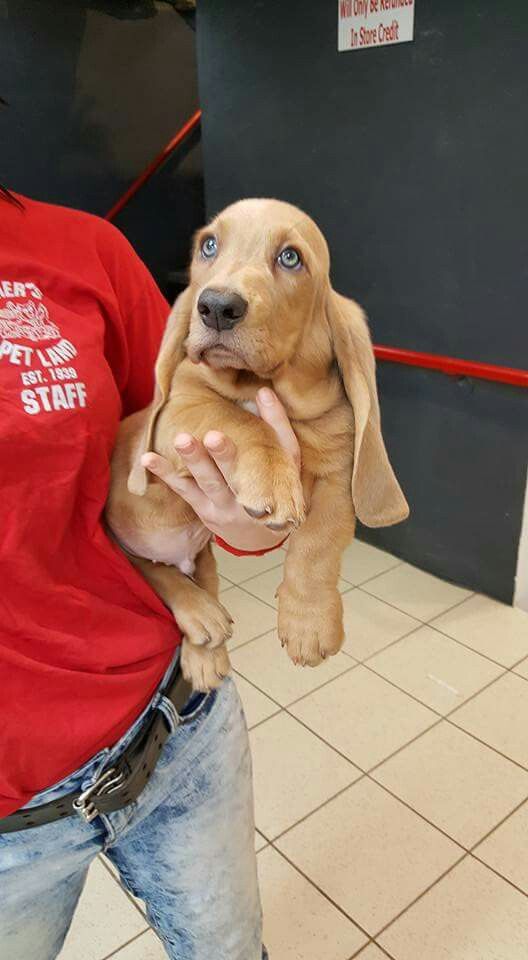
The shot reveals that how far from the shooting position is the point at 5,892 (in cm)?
88

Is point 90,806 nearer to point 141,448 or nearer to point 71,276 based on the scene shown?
point 141,448

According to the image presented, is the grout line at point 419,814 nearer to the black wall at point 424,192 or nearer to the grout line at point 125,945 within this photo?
the grout line at point 125,945

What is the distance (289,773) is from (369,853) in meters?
0.36

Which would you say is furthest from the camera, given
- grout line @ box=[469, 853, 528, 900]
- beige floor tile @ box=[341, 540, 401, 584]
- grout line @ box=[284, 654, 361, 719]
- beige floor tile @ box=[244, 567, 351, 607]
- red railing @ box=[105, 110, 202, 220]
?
red railing @ box=[105, 110, 202, 220]

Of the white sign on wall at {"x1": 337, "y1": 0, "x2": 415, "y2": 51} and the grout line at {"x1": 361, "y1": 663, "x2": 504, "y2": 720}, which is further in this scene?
the white sign on wall at {"x1": 337, "y1": 0, "x2": 415, "y2": 51}

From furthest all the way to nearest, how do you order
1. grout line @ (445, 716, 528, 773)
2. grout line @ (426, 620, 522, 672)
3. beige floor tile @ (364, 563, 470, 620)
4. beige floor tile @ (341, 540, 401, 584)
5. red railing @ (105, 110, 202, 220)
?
red railing @ (105, 110, 202, 220) → beige floor tile @ (341, 540, 401, 584) → beige floor tile @ (364, 563, 470, 620) → grout line @ (426, 620, 522, 672) → grout line @ (445, 716, 528, 773)

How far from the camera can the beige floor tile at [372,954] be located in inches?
70.1

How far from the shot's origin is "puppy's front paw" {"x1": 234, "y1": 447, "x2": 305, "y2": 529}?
0.89 m

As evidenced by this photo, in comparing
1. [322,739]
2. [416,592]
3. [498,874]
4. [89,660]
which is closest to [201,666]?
[89,660]

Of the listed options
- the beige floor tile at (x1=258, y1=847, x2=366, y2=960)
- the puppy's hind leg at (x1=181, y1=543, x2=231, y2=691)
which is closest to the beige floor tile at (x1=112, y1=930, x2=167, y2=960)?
the beige floor tile at (x1=258, y1=847, x2=366, y2=960)

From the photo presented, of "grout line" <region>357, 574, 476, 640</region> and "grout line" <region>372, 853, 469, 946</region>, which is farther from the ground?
"grout line" <region>357, 574, 476, 640</region>

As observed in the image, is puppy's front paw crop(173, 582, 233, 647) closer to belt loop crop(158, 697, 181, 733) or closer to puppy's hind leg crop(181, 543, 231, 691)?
puppy's hind leg crop(181, 543, 231, 691)

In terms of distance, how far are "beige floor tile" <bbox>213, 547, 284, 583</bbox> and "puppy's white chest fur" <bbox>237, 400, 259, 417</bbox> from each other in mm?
2376

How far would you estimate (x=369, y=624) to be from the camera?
301 cm
